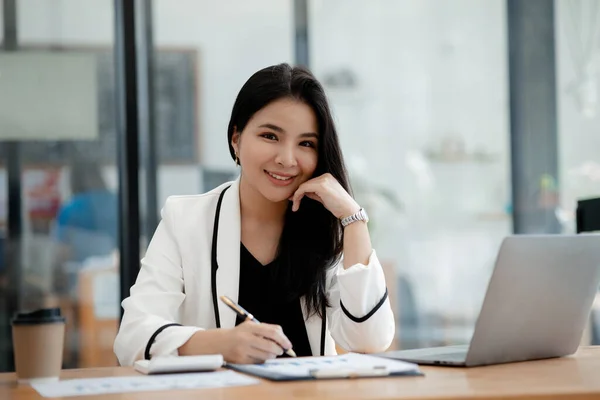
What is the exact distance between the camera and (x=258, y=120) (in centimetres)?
234

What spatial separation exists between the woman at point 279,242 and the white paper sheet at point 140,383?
553 mm

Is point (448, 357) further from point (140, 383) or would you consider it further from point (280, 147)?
point (280, 147)

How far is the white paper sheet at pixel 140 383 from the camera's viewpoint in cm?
141

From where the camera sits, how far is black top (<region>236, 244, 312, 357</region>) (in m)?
2.32

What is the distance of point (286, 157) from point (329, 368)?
87 centimetres

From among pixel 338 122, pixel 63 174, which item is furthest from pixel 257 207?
pixel 63 174

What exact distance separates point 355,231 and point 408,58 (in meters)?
2.44

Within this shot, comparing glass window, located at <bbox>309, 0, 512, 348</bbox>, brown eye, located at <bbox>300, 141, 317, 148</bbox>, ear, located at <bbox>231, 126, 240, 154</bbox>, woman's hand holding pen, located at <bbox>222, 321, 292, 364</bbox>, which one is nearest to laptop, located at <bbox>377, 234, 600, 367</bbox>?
woman's hand holding pen, located at <bbox>222, 321, 292, 364</bbox>

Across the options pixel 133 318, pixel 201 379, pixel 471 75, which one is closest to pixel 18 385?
pixel 201 379

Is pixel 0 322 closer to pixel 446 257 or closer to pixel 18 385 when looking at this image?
pixel 446 257

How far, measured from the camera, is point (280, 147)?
2316mm

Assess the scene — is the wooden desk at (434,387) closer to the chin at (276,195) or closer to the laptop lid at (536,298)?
the laptop lid at (536,298)

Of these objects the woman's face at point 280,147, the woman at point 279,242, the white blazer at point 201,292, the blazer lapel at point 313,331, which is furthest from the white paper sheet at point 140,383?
the woman's face at point 280,147

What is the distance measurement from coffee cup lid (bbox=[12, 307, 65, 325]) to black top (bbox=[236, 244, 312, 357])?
75cm
